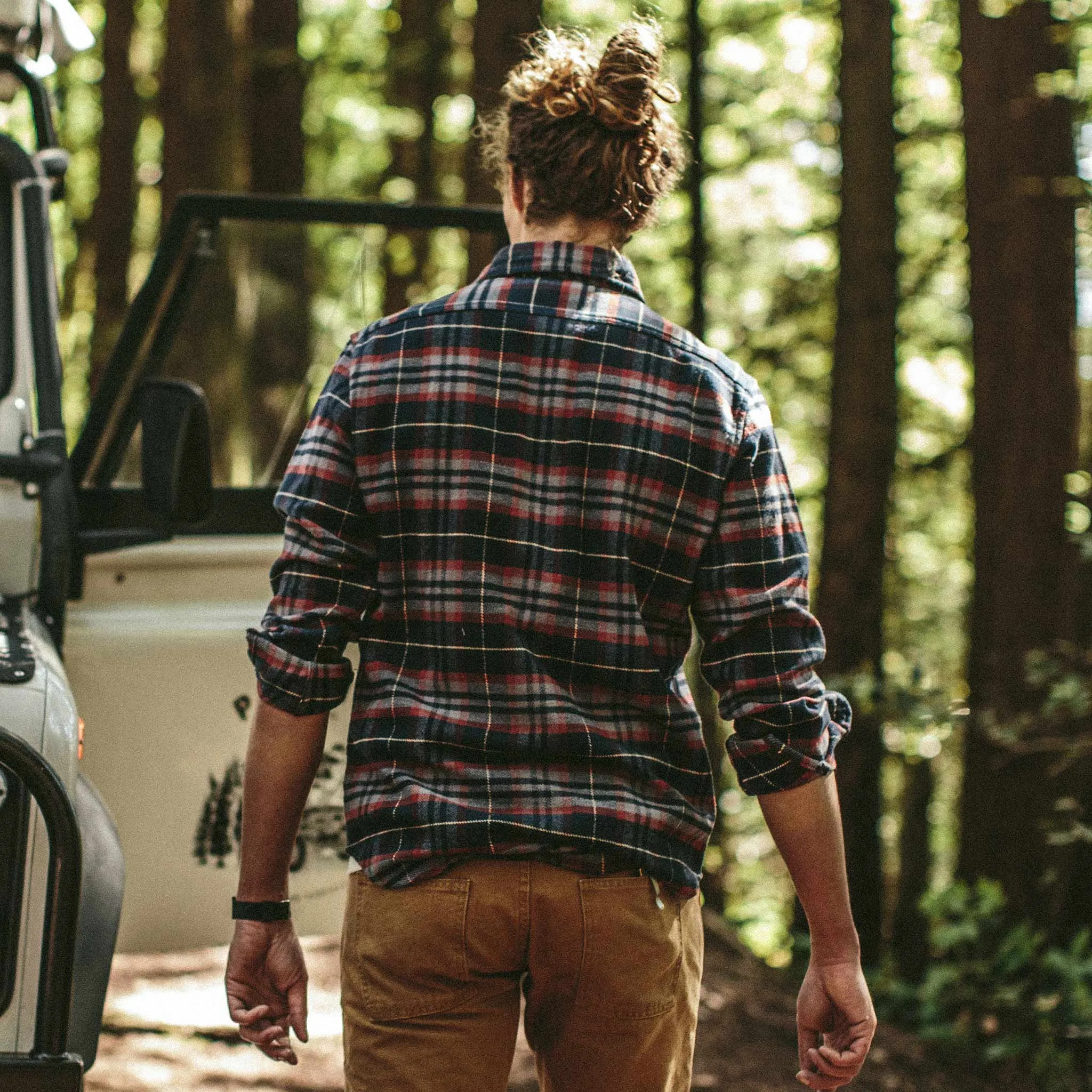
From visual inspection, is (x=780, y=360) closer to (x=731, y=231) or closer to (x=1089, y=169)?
(x=731, y=231)

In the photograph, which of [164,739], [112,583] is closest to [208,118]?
[112,583]

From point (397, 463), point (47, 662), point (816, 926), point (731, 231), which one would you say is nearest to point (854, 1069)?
point (816, 926)

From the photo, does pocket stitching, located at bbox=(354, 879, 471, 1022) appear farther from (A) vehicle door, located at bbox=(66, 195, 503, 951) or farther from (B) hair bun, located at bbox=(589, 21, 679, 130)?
(A) vehicle door, located at bbox=(66, 195, 503, 951)

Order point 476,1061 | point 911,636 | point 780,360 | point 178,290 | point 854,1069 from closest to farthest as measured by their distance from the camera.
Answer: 1. point 476,1061
2. point 854,1069
3. point 178,290
4. point 780,360
5. point 911,636

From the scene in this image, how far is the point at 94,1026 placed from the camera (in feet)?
8.55

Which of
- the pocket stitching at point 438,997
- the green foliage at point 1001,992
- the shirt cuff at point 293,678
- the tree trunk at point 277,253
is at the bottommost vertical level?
the green foliage at point 1001,992

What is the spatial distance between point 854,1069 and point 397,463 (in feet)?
3.59

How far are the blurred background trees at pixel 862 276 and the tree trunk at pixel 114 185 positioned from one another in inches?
1.4

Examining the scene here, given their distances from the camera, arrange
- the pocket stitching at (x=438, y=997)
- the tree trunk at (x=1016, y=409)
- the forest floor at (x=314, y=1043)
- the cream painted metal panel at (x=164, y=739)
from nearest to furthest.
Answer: the pocket stitching at (x=438, y=997) → the cream painted metal panel at (x=164, y=739) → the forest floor at (x=314, y=1043) → the tree trunk at (x=1016, y=409)

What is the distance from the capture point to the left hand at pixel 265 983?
2039 millimetres

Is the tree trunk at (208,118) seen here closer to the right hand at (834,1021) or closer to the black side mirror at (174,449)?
the black side mirror at (174,449)

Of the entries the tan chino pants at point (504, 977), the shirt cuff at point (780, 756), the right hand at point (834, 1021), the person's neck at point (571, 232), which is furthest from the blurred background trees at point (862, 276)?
the right hand at point (834, 1021)

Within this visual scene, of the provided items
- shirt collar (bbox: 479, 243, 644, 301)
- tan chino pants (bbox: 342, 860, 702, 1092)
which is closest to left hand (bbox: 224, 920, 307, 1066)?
tan chino pants (bbox: 342, 860, 702, 1092)

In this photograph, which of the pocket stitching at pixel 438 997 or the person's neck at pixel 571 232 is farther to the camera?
the person's neck at pixel 571 232
